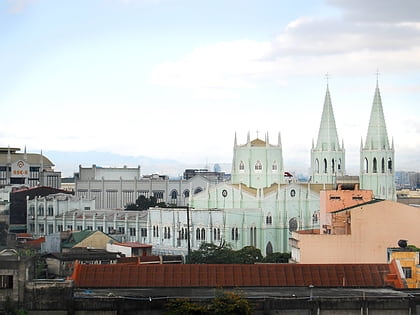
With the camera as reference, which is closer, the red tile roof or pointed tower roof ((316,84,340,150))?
the red tile roof

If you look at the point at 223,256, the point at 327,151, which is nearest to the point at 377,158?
the point at 327,151

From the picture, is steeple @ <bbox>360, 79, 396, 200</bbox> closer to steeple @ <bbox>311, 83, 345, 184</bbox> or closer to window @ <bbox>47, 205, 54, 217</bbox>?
steeple @ <bbox>311, 83, 345, 184</bbox>

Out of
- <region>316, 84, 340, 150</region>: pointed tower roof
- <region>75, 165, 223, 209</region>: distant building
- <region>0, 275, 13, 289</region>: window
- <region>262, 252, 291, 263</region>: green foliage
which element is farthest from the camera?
<region>75, 165, 223, 209</region>: distant building

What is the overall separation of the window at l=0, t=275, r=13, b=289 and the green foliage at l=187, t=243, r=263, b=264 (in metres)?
48.6

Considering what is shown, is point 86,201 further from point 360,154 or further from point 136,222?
point 360,154

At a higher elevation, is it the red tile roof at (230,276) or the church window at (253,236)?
the church window at (253,236)

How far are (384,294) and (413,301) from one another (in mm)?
2051

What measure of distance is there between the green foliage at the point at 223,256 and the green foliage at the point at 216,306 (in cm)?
4786

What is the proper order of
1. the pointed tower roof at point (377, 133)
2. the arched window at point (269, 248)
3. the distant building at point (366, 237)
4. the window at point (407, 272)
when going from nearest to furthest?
1. the window at point (407, 272)
2. the distant building at point (366, 237)
3. the arched window at point (269, 248)
4. the pointed tower roof at point (377, 133)

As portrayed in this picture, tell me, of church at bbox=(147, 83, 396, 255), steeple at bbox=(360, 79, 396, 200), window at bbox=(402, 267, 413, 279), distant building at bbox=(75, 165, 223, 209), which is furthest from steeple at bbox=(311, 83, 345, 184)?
window at bbox=(402, 267, 413, 279)

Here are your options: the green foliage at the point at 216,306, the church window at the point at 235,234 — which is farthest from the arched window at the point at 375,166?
the green foliage at the point at 216,306

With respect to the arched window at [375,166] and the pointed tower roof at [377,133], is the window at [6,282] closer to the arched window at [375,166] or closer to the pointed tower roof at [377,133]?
the pointed tower roof at [377,133]

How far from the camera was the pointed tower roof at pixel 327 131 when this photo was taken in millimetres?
149625

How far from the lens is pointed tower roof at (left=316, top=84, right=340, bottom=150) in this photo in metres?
150
